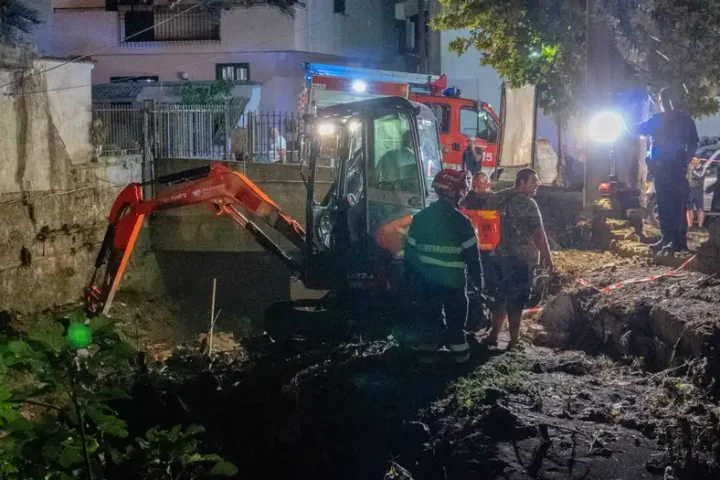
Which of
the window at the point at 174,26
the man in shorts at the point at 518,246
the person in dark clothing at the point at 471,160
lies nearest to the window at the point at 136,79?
the window at the point at 174,26

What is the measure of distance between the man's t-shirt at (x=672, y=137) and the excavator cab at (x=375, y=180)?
282 cm

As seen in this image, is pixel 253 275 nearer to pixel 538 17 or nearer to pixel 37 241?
pixel 37 241

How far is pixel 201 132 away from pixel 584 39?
24.9 feet

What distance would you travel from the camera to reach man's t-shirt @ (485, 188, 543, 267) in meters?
8.23

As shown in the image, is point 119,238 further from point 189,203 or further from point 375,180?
point 375,180

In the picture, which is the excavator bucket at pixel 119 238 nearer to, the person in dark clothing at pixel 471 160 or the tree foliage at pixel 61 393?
the tree foliage at pixel 61 393

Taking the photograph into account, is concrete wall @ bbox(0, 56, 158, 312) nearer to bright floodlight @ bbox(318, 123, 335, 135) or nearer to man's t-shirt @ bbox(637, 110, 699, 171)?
bright floodlight @ bbox(318, 123, 335, 135)

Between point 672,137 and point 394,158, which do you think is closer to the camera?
point 394,158

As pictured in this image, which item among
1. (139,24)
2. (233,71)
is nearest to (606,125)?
(233,71)

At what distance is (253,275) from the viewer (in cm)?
1473

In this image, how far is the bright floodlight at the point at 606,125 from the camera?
483 inches

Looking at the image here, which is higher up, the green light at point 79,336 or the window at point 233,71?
the window at point 233,71

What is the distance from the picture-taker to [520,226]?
27.2 ft

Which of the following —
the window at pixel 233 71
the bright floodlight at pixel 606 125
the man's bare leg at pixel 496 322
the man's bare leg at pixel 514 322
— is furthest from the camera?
the window at pixel 233 71
